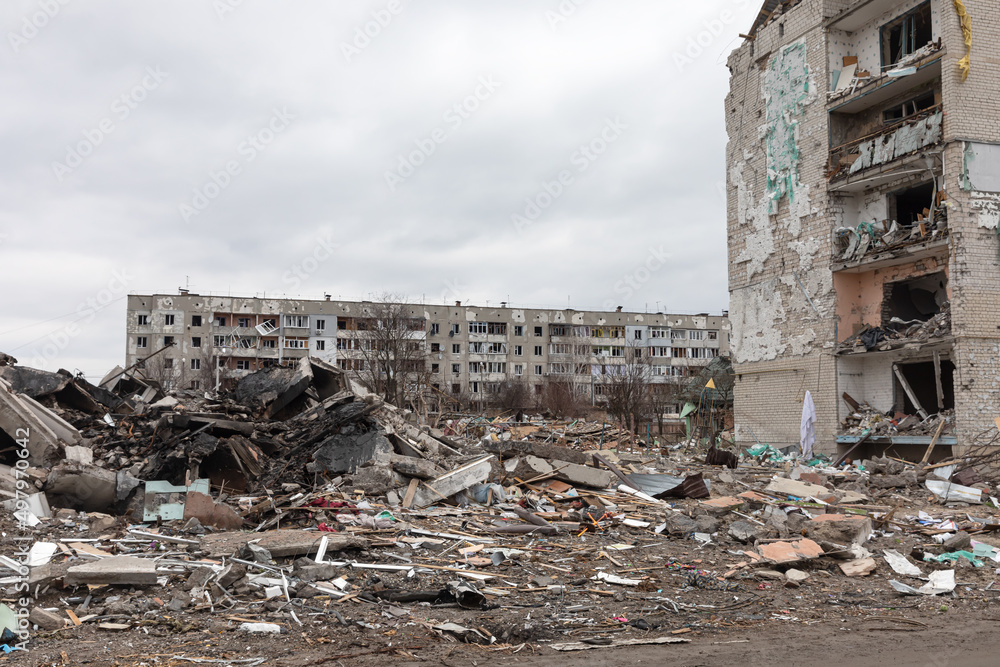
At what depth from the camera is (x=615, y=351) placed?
A: 66.1 meters

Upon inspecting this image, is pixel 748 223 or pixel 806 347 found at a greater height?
pixel 748 223

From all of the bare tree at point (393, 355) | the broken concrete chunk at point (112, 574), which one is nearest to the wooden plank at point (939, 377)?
the broken concrete chunk at point (112, 574)

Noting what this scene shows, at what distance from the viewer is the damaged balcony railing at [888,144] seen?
1680 centimetres

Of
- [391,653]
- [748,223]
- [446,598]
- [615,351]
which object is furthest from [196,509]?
[615,351]

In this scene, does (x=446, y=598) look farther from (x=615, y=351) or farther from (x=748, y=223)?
(x=615, y=351)

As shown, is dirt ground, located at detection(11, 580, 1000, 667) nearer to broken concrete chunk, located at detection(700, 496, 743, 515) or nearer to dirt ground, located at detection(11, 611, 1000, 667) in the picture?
dirt ground, located at detection(11, 611, 1000, 667)

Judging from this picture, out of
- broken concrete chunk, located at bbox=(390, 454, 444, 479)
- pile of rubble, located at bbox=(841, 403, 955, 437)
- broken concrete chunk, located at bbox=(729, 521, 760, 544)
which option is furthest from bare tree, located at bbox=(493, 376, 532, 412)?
broken concrete chunk, located at bbox=(729, 521, 760, 544)

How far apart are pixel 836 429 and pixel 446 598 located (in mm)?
15304

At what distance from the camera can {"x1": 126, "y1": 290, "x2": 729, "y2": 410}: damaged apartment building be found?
57875mm

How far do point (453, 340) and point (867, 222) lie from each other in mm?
45086

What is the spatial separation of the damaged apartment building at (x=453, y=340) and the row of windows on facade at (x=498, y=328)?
8 cm

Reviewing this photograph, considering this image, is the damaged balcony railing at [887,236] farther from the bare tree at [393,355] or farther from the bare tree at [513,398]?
the bare tree at [513,398]

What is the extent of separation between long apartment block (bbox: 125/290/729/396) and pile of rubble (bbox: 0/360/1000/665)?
39417mm

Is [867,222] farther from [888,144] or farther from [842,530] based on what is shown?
[842,530]
